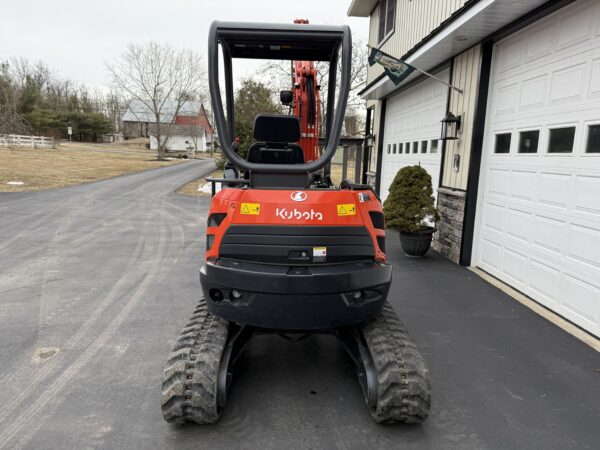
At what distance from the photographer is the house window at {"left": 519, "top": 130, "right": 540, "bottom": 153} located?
5639mm

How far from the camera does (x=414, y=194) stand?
7.70 metres

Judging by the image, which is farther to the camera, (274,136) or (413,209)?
(413,209)

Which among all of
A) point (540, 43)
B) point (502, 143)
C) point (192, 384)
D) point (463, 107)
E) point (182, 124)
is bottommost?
point (192, 384)

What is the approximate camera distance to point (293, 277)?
2965 millimetres

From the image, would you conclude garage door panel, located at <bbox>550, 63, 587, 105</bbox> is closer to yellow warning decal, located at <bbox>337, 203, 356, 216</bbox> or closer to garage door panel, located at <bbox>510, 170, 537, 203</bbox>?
garage door panel, located at <bbox>510, 170, 537, 203</bbox>

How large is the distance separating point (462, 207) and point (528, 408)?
14.4ft

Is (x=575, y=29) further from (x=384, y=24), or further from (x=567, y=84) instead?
(x=384, y=24)

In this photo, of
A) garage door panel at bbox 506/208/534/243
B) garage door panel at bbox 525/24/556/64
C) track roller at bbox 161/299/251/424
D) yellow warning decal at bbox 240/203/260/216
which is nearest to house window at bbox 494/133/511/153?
garage door panel at bbox 506/208/534/243

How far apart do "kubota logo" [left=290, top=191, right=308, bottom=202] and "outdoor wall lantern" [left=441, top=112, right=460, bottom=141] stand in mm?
5236

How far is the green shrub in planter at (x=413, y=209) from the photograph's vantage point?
25.2 ft

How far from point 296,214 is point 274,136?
3.88 feet

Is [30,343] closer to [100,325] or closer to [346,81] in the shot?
[100,325]

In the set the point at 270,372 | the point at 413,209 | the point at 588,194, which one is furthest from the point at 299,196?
the point at 413,209

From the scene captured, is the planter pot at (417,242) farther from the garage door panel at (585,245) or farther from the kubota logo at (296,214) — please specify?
the kubota logo at (296,214)
